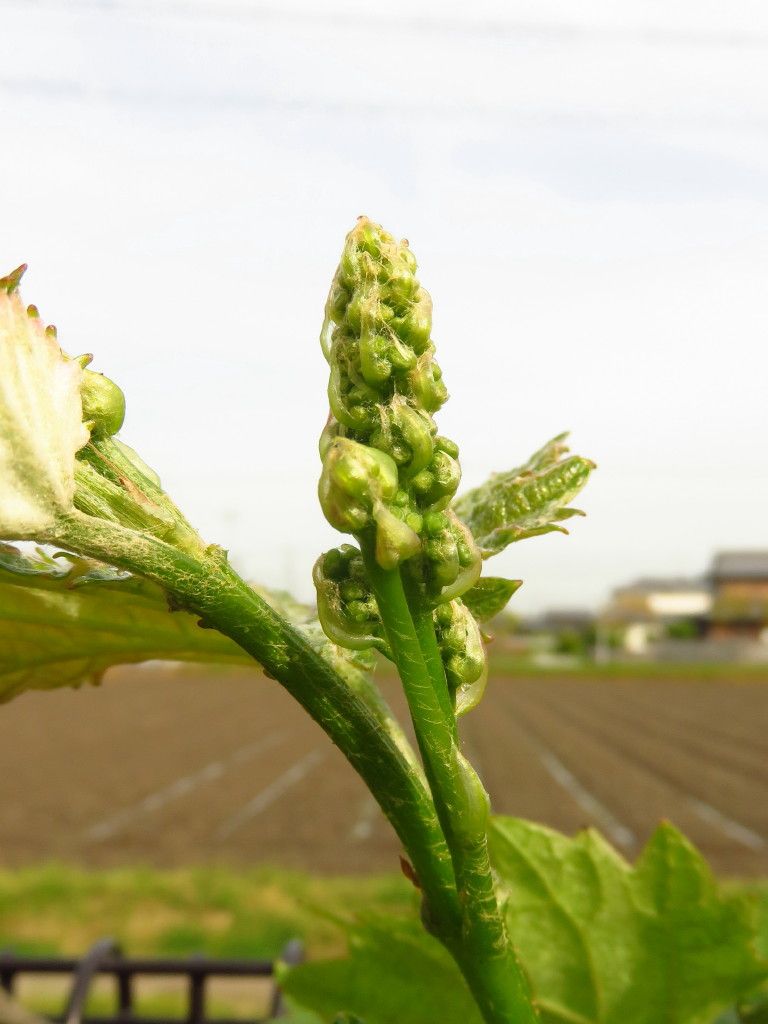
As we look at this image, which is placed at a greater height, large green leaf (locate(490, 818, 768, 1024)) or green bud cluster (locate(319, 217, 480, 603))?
green bud cluster (locate(319, 217, 480, 603))

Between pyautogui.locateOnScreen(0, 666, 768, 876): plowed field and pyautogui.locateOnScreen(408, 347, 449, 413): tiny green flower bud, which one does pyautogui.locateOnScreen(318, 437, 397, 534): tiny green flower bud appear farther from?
pyautogui.locateOnScreen(0, 666, 768, 876): plowed field

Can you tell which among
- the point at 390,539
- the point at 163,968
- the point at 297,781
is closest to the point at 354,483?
the point at 390,539

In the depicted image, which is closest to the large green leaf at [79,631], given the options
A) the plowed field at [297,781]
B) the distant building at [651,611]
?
the plowed field at [297,781]

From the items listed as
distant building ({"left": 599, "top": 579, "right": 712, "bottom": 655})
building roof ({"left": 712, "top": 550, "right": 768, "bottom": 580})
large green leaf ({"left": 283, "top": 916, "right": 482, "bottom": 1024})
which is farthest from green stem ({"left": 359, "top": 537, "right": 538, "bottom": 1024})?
building roof ({"left": 712, "top": 550, "right": 768, "bottom": 580})

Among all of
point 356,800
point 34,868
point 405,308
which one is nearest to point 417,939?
point 405,308

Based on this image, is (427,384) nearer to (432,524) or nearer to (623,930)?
(432,524)

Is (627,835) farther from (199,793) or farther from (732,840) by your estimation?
(199,793)
